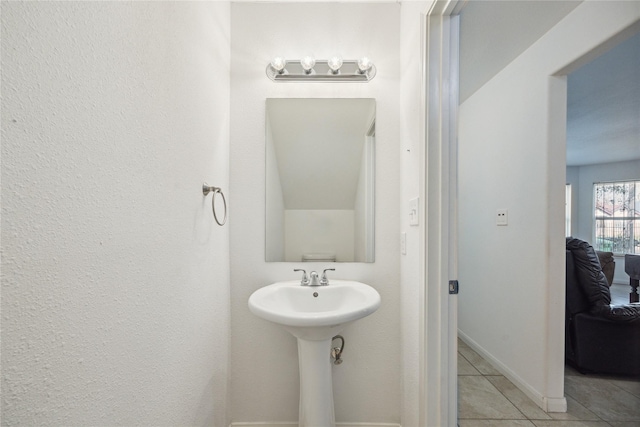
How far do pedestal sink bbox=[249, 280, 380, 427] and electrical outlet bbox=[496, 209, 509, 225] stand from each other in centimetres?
142

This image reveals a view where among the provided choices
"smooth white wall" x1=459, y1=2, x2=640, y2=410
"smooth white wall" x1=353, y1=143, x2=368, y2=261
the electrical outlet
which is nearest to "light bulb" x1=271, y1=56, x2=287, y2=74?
"smooth white wall" x1=353, y1=143, x2=368, y2=261

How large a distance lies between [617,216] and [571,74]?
4.83 metres

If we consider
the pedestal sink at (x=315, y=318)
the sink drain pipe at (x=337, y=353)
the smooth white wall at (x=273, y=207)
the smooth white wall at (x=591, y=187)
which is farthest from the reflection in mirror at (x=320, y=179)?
the smooth white wall at (x=591, y=187)

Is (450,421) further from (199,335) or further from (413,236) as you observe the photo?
(199,335)

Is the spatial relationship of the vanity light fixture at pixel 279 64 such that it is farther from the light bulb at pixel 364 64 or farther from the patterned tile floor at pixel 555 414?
the patterned tile floor at pixel 555 414

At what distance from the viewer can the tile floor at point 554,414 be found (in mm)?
1619

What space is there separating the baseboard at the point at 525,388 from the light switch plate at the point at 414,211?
154 centimetres

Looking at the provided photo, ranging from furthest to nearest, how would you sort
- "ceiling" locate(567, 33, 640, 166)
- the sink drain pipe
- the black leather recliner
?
"ceiling" locate(567, 33, 640, 166)
the black leather recliner
the sink drain pipe

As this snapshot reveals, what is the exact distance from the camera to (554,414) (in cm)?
168

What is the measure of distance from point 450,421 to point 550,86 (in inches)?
78.5

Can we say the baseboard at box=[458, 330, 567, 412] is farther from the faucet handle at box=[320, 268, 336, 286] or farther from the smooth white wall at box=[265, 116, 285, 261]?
the smooth white wall at box=[265, 116, 285, 261]

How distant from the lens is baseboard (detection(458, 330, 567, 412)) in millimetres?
1695

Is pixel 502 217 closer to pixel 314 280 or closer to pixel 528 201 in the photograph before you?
pixel 528 201

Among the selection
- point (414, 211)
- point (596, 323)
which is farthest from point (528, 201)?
point (414, 211)
